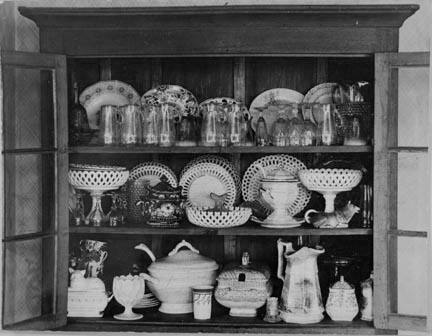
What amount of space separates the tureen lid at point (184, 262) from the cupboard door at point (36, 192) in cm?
38

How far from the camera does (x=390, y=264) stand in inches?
111

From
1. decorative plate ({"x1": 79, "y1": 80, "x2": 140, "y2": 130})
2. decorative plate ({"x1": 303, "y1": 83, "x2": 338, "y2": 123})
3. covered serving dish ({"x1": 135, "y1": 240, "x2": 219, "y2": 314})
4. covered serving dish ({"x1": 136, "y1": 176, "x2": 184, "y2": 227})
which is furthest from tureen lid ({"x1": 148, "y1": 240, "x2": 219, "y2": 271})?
decorative plate ({"x1": 303, "y1": 83, "x2": 338, "y2": 123})

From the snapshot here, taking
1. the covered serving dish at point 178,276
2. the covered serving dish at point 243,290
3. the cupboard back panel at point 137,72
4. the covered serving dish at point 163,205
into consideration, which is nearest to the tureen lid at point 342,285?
the covered serving dish at point 243,290

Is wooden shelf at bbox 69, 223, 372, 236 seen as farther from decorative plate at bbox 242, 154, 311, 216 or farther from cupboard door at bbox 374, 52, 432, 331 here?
decorative plate at bbox 242, 154, 311, 216

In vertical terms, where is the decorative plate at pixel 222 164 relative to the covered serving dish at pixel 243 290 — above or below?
above

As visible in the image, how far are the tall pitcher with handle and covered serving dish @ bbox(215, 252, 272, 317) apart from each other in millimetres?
84

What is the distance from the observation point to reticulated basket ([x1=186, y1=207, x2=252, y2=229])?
290 cm

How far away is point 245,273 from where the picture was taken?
2949 millimetres

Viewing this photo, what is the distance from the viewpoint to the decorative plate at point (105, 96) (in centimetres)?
314

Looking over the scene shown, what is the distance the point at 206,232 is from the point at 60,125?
70 cm

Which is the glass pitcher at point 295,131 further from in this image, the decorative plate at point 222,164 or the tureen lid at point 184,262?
the tureen lid at point 184,262

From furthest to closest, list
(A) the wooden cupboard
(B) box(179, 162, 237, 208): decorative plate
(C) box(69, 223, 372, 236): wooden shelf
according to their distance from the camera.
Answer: (B) box(179, 162, 237, 208): decorative plate → (C) box(69, 223, 372, 236): wooden shelf → (A) the wooden cupboard

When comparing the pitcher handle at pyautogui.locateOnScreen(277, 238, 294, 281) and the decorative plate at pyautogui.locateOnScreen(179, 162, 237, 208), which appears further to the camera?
the decorative plate at pyautogui.locateOnScreen(179, 162, 237, 208)

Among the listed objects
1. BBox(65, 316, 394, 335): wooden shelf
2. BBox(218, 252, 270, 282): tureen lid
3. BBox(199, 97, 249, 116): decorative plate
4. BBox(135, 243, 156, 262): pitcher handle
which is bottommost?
BBox(65, 316, 394, 335): wooden shelf
